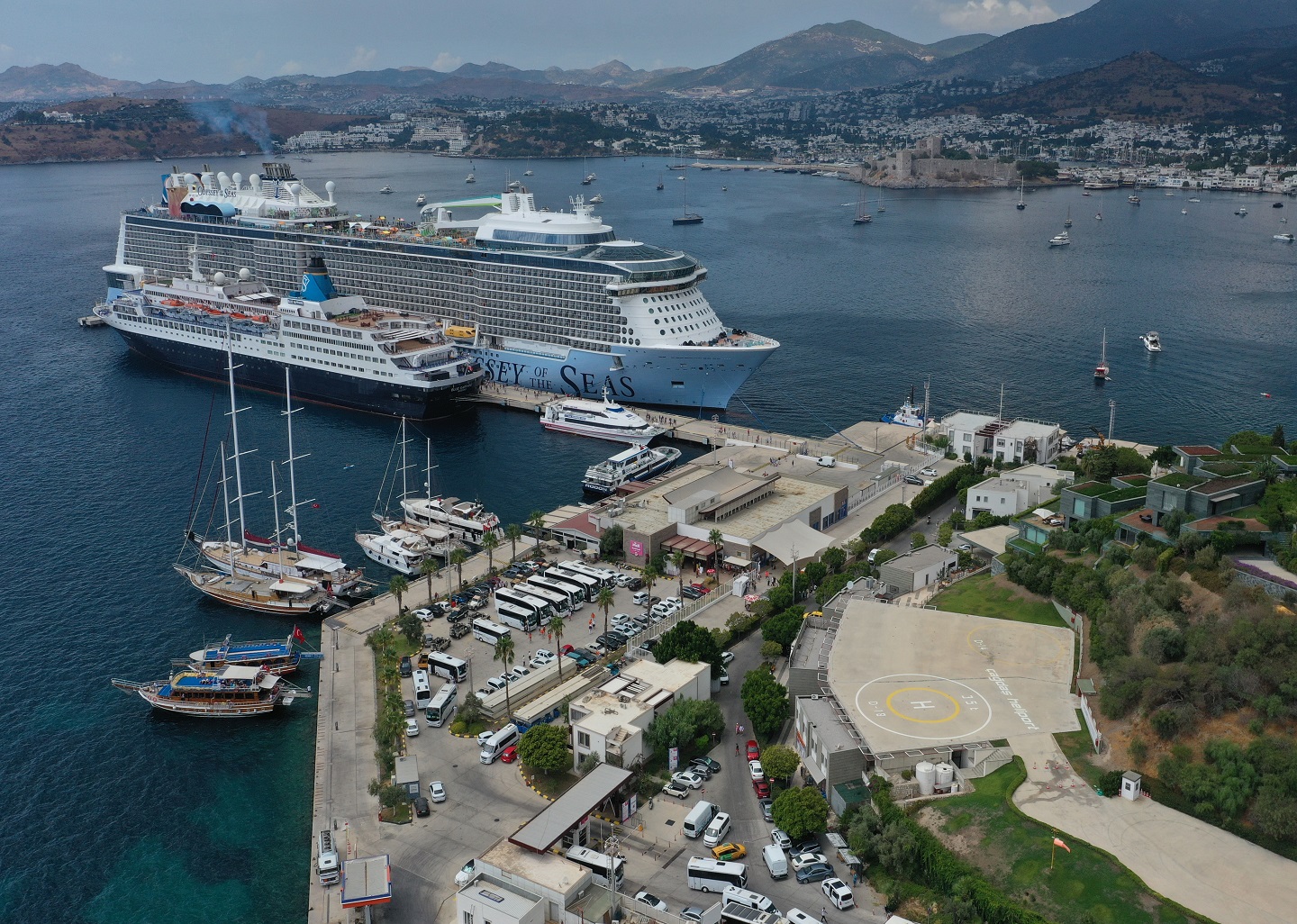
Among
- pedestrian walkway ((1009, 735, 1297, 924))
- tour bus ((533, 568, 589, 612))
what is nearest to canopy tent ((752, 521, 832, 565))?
tour bus ((533, 568, 589, 612))

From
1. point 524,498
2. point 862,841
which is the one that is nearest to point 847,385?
point 524,498

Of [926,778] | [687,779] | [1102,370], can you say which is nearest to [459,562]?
[687,779]

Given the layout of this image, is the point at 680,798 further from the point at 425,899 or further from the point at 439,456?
the point at 439,456

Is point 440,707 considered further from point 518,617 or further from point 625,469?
point 625,469

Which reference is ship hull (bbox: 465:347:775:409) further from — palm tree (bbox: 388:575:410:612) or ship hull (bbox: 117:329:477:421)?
palm tree (bbox: 388:575:410:612)

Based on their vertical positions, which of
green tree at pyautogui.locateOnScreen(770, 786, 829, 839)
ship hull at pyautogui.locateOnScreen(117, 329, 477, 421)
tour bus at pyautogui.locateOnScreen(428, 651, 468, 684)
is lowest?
tour bus at pyautogui.locateOnScreen(428, 651, 468, 684)

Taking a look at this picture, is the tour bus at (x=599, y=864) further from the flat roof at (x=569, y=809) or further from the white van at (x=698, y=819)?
the white van at (x=698, y=819)
